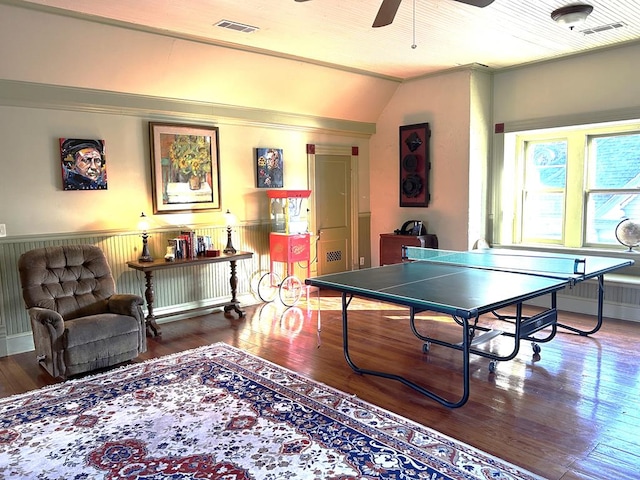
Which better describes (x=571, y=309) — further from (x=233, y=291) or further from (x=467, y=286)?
(x=233, y=291)

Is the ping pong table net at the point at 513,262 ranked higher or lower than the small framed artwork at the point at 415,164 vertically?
lower

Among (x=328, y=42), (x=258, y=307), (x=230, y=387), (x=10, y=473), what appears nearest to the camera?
(x=10, y=473)

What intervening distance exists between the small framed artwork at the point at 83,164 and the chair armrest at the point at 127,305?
132 centimetres

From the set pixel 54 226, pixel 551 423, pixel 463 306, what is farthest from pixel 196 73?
pixel 551 423

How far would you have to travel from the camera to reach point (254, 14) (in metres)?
4.05

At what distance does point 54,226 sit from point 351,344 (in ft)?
10.1

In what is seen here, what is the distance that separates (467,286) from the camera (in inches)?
133

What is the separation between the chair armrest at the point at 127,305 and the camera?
4070 millimetres

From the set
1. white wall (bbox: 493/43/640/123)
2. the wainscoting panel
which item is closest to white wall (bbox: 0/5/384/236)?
the wainscoting panel

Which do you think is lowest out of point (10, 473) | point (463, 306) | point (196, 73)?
point (10, 473)

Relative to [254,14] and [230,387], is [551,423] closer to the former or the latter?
[230,387]

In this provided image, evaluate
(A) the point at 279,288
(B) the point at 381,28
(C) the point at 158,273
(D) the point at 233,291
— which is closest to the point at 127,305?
(C) the point at 158,273

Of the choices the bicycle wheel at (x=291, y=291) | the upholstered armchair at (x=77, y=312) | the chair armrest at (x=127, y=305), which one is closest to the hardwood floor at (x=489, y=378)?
the upholstered armchair at (x=77, y=312)

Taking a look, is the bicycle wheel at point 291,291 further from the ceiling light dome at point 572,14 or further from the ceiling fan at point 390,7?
the ceiling light dome at point 572,14
